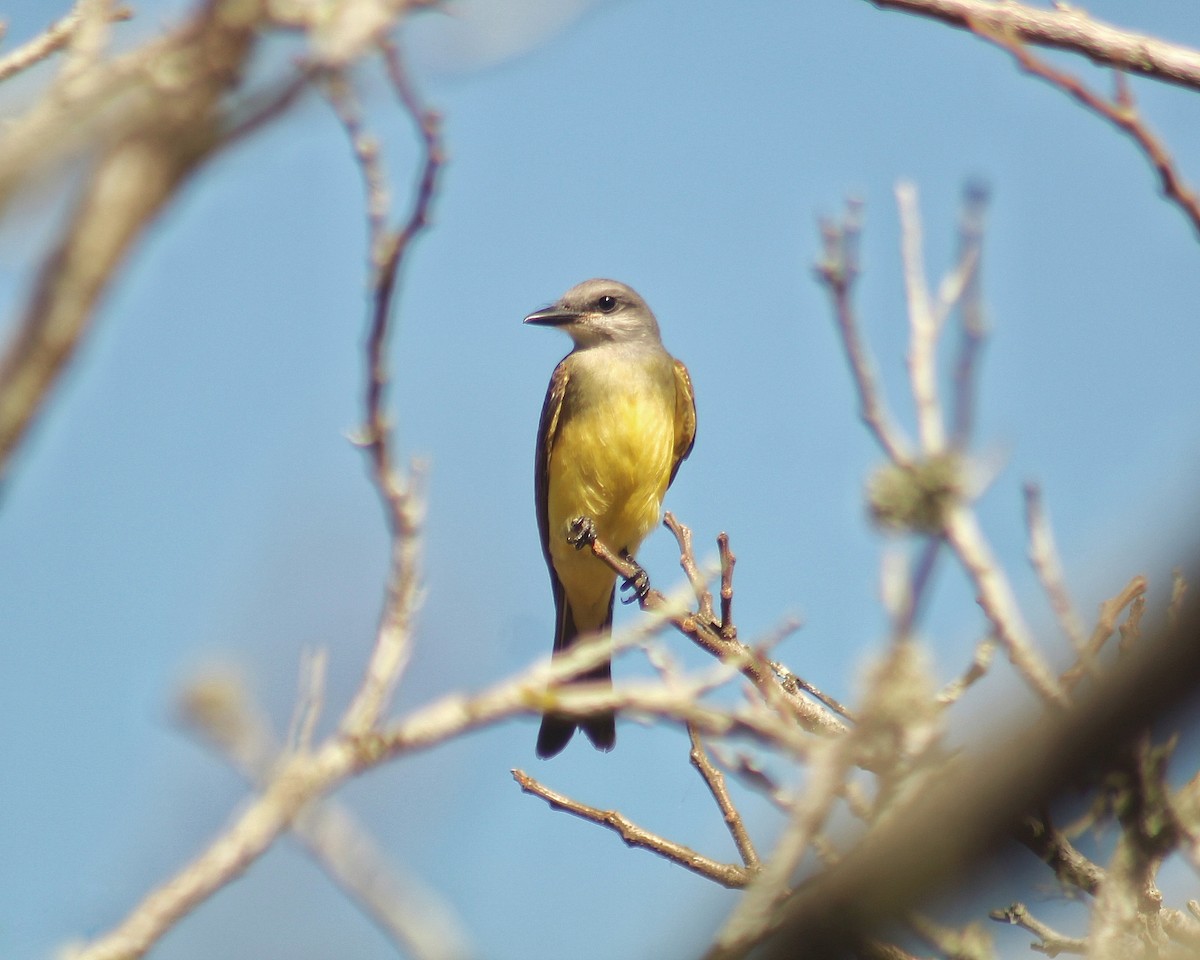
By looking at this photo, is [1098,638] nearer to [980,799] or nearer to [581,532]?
[980,799]

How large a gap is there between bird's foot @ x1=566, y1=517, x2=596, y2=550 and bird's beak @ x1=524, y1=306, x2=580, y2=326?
1444mm

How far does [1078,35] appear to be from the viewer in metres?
3.92

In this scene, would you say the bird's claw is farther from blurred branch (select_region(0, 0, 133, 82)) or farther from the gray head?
blurred branch (select_region(0, 0, 133, 82))

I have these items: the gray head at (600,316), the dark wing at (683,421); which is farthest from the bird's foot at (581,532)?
the gray head at (600,316)

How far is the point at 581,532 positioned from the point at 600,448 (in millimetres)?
541

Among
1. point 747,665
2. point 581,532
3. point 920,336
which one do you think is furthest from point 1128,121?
point 581,532

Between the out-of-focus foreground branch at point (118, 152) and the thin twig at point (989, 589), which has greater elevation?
the out-of-focus foreground branch at point (118, 152)

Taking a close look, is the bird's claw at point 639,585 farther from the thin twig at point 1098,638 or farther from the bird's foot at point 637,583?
the thin twig at point 1098,638

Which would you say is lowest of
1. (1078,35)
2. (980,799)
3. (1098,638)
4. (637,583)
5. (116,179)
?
(637,583)

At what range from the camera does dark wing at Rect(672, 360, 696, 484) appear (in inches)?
366

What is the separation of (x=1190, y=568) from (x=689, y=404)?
27.2ft

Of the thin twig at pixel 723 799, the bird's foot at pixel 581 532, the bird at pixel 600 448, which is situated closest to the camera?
the thin twig at pixel 723 799

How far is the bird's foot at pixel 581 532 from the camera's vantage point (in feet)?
27.6

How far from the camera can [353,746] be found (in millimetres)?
2008
